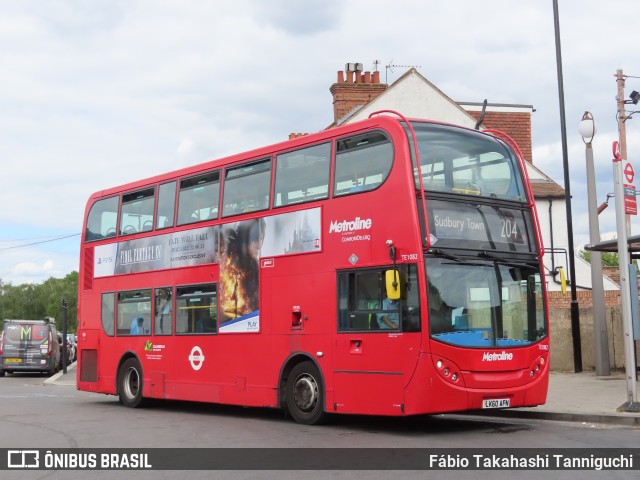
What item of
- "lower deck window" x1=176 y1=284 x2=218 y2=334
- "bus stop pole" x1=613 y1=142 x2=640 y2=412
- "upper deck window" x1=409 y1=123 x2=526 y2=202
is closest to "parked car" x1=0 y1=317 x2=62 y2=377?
"lower deck window" x1=176 y1=284 x2=218 y2=334

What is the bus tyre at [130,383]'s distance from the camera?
17.7 m

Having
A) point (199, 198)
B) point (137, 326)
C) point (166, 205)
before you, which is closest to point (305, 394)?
point (199, 198)

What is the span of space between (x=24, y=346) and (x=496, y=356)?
84.4 ft

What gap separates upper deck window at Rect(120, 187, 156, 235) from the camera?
1747 cm

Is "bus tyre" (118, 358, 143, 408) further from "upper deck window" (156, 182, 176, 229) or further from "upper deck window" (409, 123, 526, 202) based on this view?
"upper deck window" (409, 123, 526, 202)

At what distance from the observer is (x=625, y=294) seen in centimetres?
1339

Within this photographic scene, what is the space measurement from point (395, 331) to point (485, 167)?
111 inches

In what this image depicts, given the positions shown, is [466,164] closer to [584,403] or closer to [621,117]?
[584,403]

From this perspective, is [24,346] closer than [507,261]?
No

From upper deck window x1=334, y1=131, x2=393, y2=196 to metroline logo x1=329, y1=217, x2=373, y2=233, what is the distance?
→ 1.38 feet

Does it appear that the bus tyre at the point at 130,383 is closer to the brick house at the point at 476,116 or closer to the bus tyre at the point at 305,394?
the bus tyre at the point at 305,394

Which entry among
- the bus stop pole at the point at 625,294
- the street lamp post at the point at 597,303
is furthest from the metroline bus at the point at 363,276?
the street lamp post at the point at 597,303

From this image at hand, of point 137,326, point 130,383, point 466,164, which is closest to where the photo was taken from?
point 466,164

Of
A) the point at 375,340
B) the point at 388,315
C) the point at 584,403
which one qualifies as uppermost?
the point at 388,315
